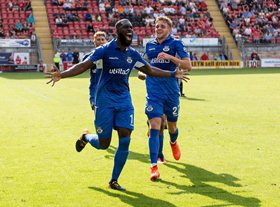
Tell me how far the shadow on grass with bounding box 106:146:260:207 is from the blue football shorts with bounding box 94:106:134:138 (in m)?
1.13

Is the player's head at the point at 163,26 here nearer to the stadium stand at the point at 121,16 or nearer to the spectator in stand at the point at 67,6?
the stadium stand at the point at 121,16

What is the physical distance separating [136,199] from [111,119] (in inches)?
49.1

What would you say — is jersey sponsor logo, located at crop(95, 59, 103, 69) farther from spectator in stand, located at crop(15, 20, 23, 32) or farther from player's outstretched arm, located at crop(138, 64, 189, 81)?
spectator in stand, located at crop(15, 20, 23, 32)

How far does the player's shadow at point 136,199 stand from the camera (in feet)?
25.8

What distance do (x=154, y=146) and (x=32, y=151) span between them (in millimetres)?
3218

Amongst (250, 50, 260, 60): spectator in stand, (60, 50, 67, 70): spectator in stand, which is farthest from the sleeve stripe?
(250, 50, 260, 60): spectator in stand

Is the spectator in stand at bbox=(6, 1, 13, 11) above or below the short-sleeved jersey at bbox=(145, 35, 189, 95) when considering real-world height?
above

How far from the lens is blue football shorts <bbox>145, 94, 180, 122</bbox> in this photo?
33.3 feet

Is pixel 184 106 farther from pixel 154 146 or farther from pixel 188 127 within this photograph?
pixel 154 146

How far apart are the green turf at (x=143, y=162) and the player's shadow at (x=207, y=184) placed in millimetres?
13

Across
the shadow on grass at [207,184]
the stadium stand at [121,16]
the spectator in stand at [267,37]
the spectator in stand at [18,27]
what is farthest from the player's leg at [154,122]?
the spectator in stand at [267,37]

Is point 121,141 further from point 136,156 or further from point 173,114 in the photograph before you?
point 136,156

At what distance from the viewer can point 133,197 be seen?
27.1ft

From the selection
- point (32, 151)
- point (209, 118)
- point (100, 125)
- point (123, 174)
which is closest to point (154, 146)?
point (123, 174)
